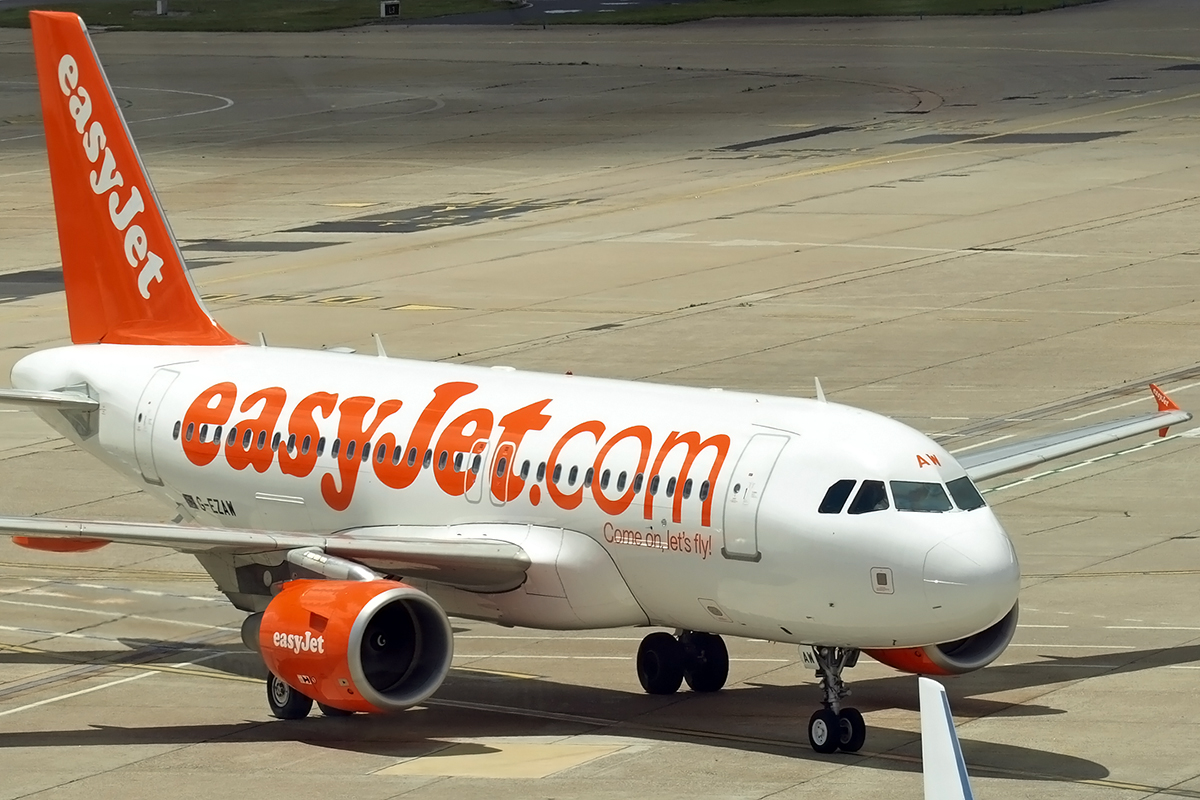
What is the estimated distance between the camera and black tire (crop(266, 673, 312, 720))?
29.9 meters

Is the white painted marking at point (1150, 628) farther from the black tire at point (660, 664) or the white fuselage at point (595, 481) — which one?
the white fuselage at point (595, 481)

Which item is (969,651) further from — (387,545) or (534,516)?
(387,545)

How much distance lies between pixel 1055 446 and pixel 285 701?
440 inches

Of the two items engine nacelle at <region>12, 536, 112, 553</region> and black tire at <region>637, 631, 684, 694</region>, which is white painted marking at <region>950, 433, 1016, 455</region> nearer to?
black tire at <region>637, 631, 684, 694</region>

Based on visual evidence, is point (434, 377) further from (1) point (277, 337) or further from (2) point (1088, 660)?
(1) point (277, 337)

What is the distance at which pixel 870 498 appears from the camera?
88.0 feet

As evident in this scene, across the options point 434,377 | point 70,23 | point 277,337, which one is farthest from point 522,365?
point 434,377

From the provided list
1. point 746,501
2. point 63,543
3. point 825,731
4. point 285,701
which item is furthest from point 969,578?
point 63,543

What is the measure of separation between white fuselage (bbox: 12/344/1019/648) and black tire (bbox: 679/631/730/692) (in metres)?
1.71

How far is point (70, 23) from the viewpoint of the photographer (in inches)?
1491

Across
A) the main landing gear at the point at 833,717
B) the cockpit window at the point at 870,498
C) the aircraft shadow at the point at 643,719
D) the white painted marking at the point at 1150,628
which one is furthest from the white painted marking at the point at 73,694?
the white painted marking at the point at 1150,628

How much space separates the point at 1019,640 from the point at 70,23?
1814cm

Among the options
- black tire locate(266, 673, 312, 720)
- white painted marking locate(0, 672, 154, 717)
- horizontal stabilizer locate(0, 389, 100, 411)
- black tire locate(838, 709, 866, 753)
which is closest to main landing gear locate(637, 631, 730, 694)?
black tire locate(838, 709, 866, 753)

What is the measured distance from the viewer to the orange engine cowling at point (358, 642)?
90.8 feet
